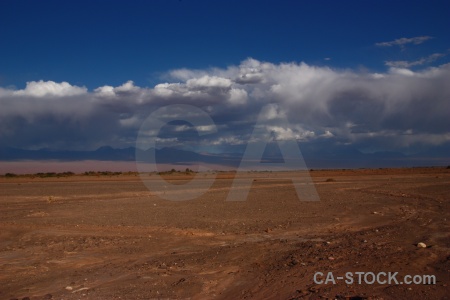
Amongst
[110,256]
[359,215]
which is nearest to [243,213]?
[359,215]

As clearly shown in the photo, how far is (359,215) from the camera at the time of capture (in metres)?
16.9

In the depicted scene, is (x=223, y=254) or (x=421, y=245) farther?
(x=223, y=254)

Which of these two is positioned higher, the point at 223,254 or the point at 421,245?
the point at 421,245

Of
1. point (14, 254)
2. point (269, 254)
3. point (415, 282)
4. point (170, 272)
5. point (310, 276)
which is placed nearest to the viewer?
point (415, 282)

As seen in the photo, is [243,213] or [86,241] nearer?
[86,241]

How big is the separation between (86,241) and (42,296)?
196 inches

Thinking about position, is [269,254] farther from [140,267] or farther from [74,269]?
[74,269]

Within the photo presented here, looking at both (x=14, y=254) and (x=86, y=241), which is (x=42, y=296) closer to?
(x=14, y=254)

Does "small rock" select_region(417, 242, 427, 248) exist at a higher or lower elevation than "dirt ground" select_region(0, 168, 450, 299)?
higher

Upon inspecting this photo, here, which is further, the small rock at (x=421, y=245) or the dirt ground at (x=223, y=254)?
the small rock at (x=421, y=245)

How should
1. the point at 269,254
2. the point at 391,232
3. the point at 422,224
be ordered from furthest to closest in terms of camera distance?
the point at 422,224 < the point at 391,232 < the point at 269,254

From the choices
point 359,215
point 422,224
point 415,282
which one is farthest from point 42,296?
point 359,215

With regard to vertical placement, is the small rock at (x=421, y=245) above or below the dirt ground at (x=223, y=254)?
above

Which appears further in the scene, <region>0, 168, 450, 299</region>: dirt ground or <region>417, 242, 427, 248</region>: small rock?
<region>417, 242, 427, 248</region>: small rock
